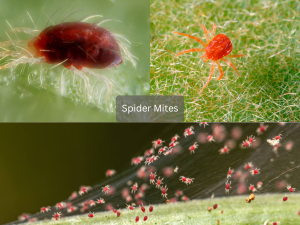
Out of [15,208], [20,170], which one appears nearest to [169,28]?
[20,170]

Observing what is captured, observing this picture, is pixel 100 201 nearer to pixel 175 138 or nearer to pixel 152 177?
pixel 152 177

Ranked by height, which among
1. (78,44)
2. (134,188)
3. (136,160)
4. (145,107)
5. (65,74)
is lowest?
(134,188)

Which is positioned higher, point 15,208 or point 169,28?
point 169,28

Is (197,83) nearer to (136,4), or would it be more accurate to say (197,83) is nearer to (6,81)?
(136,4)

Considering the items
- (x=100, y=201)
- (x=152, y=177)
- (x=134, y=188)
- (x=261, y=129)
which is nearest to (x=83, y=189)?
(x=100, y=201)

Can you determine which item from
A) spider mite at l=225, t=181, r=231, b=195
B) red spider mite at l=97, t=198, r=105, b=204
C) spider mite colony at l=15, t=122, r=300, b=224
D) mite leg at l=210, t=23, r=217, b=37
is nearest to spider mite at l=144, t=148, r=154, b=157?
spider mite colony at l=15, t=122, r=300, b=224
